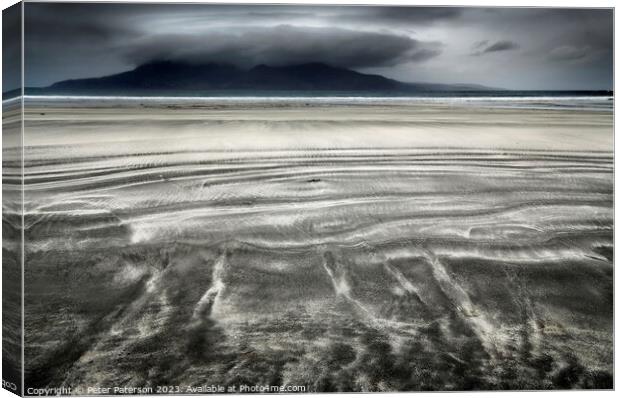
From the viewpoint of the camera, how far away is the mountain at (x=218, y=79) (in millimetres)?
3365

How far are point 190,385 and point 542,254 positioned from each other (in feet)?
5.97

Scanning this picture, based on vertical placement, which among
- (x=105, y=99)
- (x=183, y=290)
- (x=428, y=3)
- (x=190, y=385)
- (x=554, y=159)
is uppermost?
(x=428, y=3)

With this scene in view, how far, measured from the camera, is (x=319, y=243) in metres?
3.40

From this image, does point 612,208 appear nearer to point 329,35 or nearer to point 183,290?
point 329,35

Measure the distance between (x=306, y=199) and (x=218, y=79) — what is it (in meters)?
0.73

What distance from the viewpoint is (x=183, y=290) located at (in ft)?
10.9

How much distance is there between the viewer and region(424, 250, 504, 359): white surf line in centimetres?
334

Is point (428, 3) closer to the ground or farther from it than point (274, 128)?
farther from it

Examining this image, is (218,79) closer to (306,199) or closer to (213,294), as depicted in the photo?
(306,199)

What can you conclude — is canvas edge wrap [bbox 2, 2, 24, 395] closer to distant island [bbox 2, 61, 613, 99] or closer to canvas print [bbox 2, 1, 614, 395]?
canvas print [bbox 2, 1, 614, 395]

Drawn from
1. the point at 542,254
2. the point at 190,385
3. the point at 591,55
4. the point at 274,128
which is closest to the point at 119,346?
the point at 190,385

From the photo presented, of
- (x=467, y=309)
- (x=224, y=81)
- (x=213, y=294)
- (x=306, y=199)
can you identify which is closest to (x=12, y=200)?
(x=213, y=294)

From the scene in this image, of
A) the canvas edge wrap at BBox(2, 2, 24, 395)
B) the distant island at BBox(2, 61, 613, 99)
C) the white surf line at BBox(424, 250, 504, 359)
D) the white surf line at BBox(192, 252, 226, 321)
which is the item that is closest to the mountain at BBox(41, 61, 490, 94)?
the distant island at BBox(2, 61, 613, 99)

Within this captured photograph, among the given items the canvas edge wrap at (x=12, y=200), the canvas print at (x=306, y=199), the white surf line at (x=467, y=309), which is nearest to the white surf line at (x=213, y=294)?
the canvas print at (x=306, y=199)
